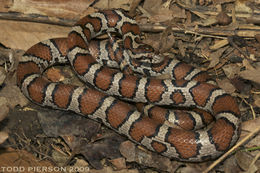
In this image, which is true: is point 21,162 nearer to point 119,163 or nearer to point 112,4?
point 119,163

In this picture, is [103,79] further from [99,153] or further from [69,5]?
[69,5]

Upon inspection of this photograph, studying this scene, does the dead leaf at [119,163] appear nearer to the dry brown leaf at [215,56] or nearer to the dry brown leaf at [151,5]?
the dry brown leaf at [215,56]

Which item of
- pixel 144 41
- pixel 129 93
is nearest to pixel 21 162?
pixel 129 93

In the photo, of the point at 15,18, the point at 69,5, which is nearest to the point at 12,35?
the point at 15,18

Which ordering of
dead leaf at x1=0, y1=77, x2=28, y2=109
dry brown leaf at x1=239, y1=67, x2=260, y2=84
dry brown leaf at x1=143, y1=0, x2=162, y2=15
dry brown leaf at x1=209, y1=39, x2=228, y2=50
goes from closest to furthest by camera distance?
1. dry brown leaf at x1=239, y1=67, x2=260, y2=84
2. dead leaf at x1=0, y1=77, x2=28, y2=109
3. dry brown leaf at x1=209, y1=39, x2=228, y2=50
4. dry brown leaf at x1=143, y1=0, x2=162, y2=15

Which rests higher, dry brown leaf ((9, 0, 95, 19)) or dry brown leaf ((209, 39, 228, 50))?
dry brown leaf ((9, 0, 95, 19))

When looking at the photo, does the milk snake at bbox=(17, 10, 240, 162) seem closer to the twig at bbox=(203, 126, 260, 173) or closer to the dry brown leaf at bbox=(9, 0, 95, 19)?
the twig at bbox=(203, 126, 260, 173)

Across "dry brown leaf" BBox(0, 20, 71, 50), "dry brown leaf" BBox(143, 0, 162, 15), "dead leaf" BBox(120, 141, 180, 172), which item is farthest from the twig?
"dry brown leaf" BBox(0, 20, 71, 50)

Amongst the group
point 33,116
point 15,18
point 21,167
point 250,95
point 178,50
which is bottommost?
point 21,167
